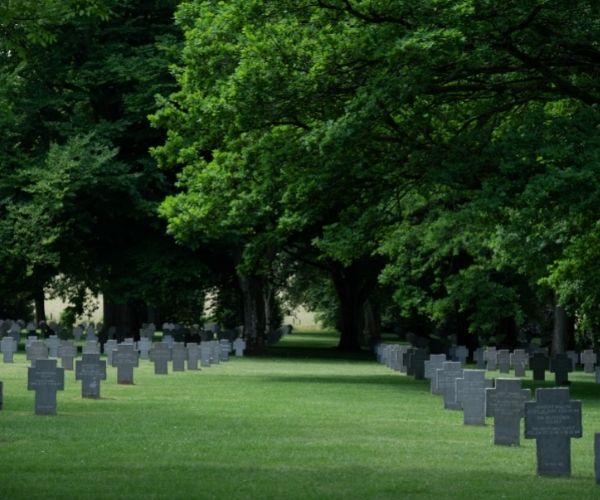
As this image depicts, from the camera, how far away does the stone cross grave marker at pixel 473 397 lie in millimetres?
20906

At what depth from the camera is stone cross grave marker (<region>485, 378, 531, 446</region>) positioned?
699 inches

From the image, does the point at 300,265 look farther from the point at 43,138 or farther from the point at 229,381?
the point at 229,381

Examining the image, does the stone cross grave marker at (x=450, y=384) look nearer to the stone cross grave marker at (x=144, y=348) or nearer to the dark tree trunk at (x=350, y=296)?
the stone cross grave marker at (x=144, y=348)

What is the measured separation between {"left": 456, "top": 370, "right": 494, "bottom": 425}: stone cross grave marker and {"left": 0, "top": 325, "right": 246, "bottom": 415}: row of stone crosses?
6.25 metres

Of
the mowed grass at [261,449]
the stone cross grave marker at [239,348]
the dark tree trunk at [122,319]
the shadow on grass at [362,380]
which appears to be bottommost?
the mowed grass at [261,449]

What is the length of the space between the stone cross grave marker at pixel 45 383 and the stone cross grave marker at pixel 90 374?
3526 millimetres

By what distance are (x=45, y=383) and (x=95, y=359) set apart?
367 cm

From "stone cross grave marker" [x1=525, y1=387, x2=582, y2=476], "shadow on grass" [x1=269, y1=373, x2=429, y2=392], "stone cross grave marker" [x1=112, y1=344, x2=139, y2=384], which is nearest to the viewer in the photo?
"stone cross grave marker" [x1=525, y1=387, x2=582, y2=476]

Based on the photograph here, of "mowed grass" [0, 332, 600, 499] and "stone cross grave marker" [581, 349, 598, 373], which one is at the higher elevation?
"stone cross grave marker" [581, 349, 598, 373]

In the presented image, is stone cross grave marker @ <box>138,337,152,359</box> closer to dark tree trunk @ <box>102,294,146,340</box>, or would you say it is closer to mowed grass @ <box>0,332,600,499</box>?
dark tree trunk @ <box>102,294,146,340</box>

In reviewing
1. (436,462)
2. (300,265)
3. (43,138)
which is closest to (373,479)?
(436,462)

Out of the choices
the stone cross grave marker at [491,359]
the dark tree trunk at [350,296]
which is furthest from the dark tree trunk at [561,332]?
the dark tree trunk at [350,296]

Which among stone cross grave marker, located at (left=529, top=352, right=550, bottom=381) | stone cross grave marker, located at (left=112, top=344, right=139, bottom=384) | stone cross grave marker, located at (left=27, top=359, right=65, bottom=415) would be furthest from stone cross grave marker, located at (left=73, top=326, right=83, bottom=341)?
stone cross grave marker, located at (left=27, top=359, right=65, bottom=415)

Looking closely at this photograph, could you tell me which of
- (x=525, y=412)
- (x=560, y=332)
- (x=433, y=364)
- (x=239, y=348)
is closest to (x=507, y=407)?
(x=525, y=412)
